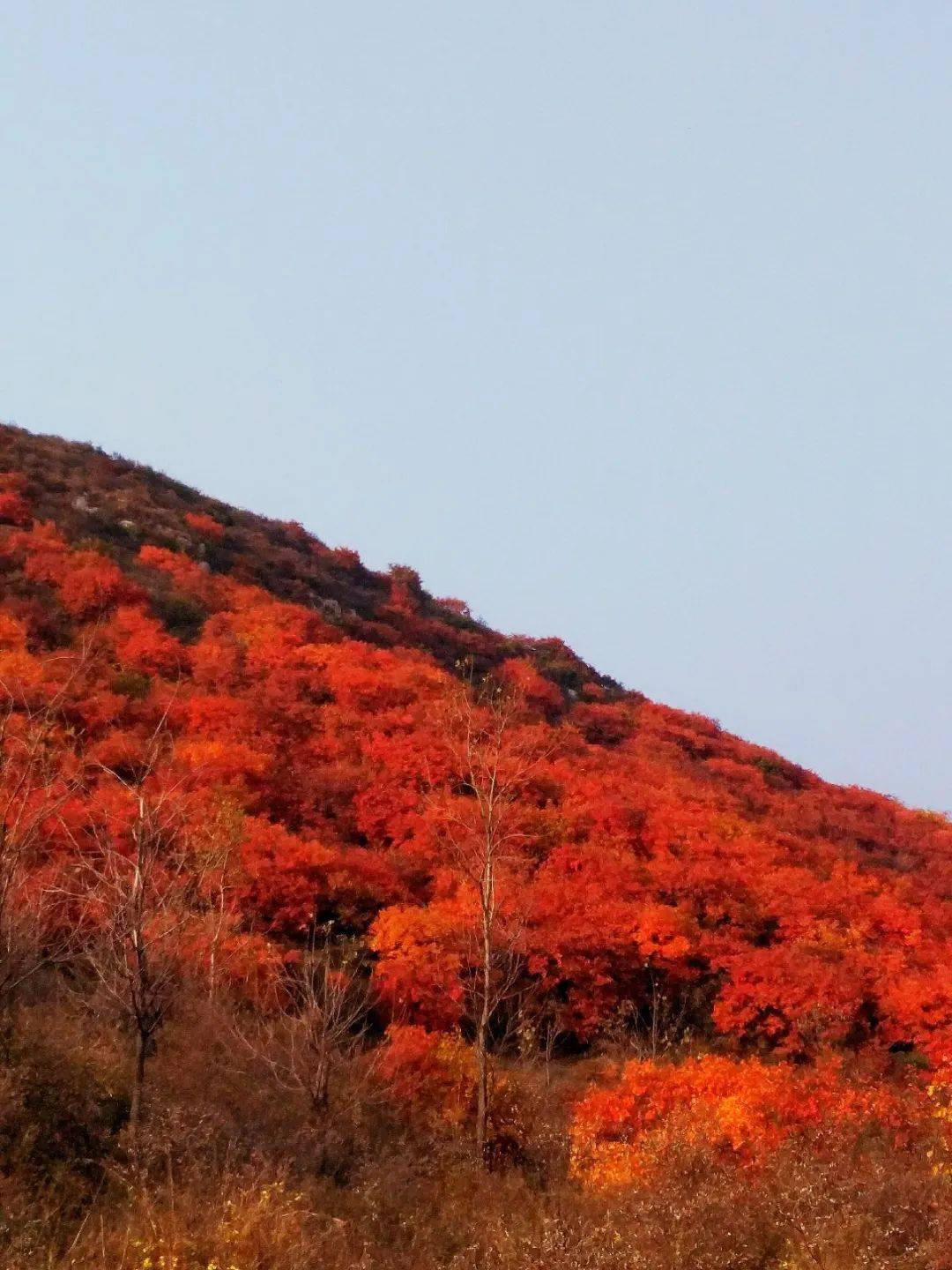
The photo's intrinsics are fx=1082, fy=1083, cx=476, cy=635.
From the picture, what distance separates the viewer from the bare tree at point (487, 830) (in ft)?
→ 52.9

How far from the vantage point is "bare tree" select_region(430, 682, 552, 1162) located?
16.1m

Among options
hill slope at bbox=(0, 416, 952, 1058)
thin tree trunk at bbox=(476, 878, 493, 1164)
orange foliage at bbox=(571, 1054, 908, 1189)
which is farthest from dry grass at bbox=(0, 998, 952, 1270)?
hill slope at bbox=(0, 416, 952, 1058)

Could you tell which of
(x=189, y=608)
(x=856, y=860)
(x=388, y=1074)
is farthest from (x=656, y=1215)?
(x=189, y=608)

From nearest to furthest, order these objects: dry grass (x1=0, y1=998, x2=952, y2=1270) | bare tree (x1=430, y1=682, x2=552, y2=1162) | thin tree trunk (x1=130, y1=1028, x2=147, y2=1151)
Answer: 1. dry grass (x1=0, y1=998, x2=952, y2=1270)
2. thin tree trunk (x1=130, y1=1028, x2=147, y2=1151)
3. bare tree (x1=430, y1=682, x2=552, y2=1162)

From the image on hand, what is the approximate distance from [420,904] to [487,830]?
848 centimetres

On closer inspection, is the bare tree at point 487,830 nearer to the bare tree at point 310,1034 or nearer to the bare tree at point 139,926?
the bare tree at point 310,1034

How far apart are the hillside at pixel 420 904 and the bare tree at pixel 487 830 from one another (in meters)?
0.15

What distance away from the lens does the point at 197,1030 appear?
1727 cm

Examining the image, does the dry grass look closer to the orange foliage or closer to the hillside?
the hillside

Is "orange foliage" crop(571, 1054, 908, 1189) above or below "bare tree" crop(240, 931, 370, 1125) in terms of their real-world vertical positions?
above

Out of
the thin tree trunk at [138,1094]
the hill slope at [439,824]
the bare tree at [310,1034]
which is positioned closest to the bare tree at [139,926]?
the thin tree trunk at [138,1094]

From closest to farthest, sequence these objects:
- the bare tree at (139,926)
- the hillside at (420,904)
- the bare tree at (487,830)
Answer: the bare tree at (139,926)
the hillside at (420,904)
the bare tree at (487,830)

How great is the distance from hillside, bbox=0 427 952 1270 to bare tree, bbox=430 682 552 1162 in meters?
0.15

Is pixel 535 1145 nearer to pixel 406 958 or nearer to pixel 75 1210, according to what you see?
pixel 406 958
